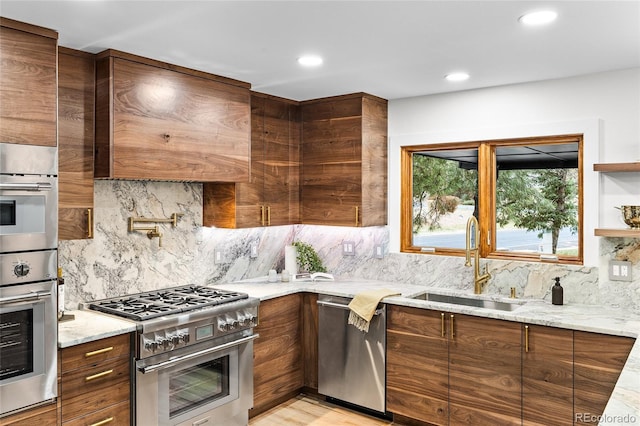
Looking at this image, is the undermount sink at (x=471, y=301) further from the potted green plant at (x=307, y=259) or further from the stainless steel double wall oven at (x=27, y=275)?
the stainless steel double wall oven at (x=27, y=275)

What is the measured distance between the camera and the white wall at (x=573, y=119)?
3332mm

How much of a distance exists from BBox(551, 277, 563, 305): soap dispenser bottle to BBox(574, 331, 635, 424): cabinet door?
51 centimetres

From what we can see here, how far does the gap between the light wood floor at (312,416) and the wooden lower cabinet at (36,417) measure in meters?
1.49

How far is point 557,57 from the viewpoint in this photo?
3.05 metres

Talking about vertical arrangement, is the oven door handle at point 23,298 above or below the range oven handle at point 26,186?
below

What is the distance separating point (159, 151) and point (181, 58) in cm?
58

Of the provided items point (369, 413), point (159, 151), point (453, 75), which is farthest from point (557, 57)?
point (369, 413)

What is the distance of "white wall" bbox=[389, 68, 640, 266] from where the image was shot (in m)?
3.33

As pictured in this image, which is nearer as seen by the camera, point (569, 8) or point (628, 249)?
point (569, 8)

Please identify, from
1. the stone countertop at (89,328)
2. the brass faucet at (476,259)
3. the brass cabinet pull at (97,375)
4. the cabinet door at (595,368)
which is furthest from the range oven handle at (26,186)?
the cabinet door at (595,368)

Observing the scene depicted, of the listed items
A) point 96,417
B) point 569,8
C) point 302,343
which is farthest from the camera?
point 302,343

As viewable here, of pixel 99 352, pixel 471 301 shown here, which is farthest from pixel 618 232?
pixel 99 352

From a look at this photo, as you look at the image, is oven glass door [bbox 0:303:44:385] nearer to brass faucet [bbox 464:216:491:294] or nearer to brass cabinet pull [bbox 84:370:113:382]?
brass cabinet pull [bbox 84:370:113:382]

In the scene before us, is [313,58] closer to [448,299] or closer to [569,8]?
[569,8]
